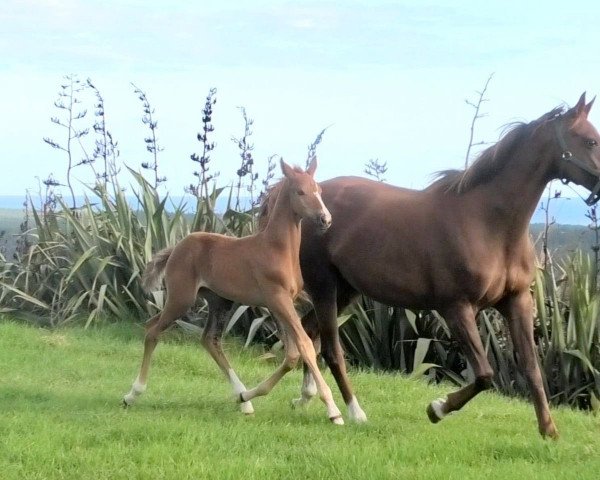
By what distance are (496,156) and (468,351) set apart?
1.34 metres

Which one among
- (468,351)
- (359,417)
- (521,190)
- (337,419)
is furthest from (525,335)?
(337,419)

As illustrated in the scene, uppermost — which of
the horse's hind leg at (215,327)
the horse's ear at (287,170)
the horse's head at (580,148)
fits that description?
the horse's head at (580,148)

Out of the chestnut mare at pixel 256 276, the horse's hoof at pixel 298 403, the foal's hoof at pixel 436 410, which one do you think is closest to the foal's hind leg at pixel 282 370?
the chestnut mare at pixel 256 276

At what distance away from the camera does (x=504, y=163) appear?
21.9ft

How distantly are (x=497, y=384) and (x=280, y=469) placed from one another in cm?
480

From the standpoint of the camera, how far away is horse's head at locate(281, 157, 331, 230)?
255 inches

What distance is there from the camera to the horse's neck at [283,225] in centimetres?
686

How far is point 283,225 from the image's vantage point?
22.6 ft

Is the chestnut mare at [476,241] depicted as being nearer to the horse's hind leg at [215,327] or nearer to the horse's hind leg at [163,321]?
the horse's hind leg at [215,327]

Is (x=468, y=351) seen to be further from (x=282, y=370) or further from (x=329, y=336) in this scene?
(x=282, y=370)

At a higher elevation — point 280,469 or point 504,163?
point 504,163

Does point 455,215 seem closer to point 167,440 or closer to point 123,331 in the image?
point 167,440

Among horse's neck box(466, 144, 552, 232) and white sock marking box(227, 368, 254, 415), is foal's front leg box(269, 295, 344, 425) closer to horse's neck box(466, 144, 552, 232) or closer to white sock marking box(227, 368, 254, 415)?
white sock marking box(227, 368, 254, 415)

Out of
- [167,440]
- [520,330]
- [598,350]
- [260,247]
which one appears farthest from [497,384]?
[167,440]
